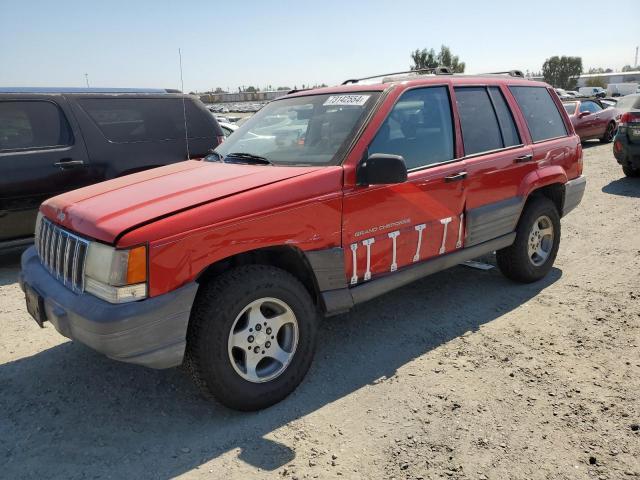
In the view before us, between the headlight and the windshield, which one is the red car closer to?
the windshield

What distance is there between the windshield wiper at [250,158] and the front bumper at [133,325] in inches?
45.9

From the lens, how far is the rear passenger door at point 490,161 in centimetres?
404

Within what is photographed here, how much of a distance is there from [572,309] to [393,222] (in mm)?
1941

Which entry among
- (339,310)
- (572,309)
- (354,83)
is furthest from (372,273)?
(572,309)

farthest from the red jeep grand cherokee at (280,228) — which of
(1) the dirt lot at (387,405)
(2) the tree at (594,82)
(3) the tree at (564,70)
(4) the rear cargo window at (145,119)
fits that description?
(2) the tree at (594,82)

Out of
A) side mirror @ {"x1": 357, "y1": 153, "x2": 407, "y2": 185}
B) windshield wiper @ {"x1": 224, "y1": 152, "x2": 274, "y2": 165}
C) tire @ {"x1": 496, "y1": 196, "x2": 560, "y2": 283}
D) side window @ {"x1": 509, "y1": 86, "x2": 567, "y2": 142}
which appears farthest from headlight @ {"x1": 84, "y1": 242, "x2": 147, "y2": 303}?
side window @ {"x1": 509, "y1": 86, "x2": 567, "y2": 142}

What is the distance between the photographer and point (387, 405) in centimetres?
299

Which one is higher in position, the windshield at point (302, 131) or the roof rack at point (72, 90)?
the roof rack at point (72, 90)

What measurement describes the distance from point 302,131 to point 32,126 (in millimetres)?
3621

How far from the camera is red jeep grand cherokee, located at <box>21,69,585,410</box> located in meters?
2.55

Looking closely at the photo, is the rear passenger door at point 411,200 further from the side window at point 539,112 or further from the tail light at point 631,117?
the tail light at point 631,117

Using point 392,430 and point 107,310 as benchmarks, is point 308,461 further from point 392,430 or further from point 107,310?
point 107,310

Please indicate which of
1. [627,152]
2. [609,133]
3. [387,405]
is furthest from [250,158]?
[609,133]

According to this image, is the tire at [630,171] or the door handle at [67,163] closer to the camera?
the door handle at [67,163]
